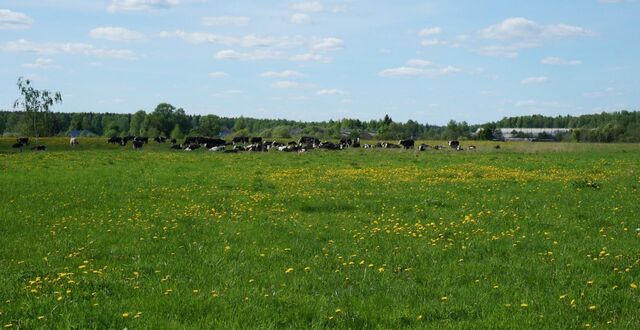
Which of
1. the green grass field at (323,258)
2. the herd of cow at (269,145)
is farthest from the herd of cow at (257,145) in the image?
the green grass field at (323,258)

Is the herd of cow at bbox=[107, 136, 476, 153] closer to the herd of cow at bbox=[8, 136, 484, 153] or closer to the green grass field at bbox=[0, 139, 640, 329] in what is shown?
the herd of cow at bbox=[8, 136, 484, 153]

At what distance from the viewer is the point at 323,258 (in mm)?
11234

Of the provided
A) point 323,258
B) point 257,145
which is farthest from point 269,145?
point 323,258

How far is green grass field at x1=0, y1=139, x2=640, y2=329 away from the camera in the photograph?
26.0ft

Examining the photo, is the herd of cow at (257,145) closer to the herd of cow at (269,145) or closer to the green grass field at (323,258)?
the herd of cow at (269,145)

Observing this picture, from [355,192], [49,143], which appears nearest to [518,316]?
[355,192]

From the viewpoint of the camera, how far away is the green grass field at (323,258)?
7930 mm

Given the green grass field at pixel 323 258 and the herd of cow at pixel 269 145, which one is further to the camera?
the herd of cow at pixel 269 145

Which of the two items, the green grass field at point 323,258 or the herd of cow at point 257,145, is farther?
the herd of cow at point 257,145

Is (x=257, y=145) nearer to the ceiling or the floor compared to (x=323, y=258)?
nearer to the ceiling

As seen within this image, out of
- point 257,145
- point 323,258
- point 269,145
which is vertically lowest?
point 323,258

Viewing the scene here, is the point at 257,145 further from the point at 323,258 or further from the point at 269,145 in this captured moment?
the point at 323,258

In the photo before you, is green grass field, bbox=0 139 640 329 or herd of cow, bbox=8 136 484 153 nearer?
green grass field, bbox=0 139 640 329

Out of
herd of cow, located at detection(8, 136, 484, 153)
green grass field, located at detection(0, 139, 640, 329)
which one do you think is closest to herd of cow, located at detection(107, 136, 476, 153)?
herd of cow, located at detection(8, 136, 484, 153)
